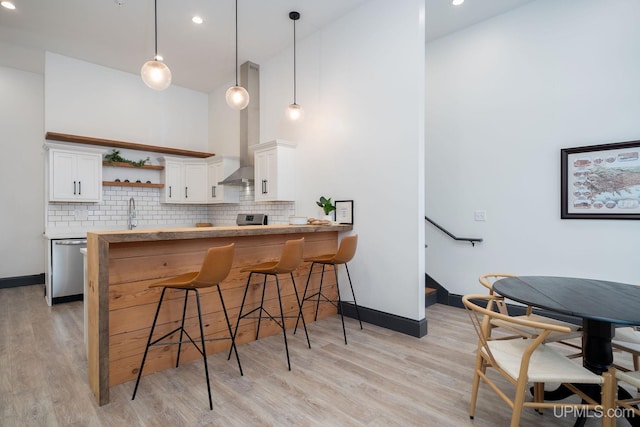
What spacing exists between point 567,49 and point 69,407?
5.48m

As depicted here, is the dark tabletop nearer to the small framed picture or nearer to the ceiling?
the small framed picture

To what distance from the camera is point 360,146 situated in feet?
12.4

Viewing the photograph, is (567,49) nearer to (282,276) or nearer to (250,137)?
(282,276)

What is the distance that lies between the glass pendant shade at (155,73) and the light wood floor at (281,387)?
8.54 feet

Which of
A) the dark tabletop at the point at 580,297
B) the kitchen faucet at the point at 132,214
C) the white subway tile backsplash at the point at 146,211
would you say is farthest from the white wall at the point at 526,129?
the kitchen faucet at the point at 132,214

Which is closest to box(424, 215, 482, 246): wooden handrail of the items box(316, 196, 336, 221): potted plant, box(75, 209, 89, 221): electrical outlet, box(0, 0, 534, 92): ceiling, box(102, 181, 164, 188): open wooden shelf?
box(316, 196, 336, 221): potted plant

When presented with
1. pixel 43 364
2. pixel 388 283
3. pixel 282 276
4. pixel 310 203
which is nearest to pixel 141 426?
pixel 43 364

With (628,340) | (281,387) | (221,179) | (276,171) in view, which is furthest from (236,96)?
(628,340)

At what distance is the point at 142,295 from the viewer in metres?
2.46

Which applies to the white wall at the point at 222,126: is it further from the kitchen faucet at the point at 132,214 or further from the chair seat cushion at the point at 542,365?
the chair seat cushion at the point at 542,365

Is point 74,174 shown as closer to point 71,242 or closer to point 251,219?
point 71,242

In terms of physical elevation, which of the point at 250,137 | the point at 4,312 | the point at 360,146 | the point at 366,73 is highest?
the point at 366,73

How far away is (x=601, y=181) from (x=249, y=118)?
4777 millimetres

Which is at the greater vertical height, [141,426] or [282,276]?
[282,276]
